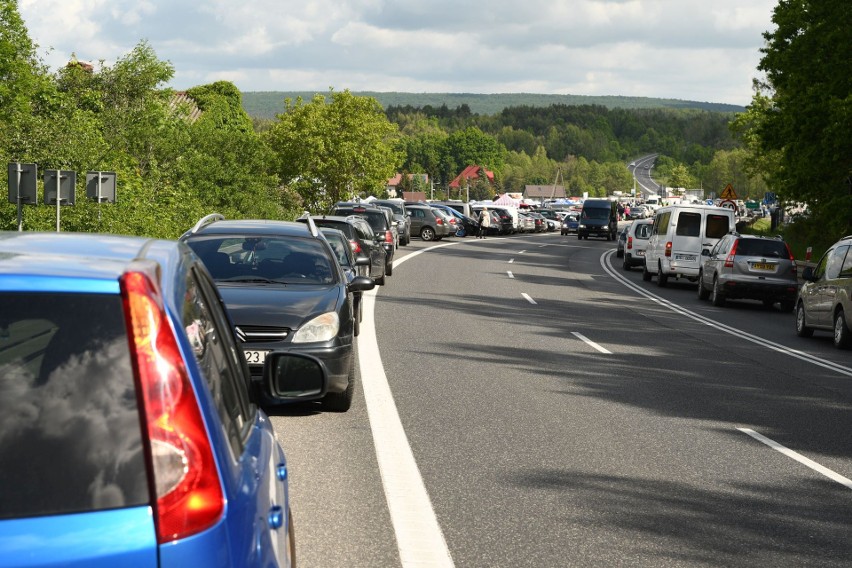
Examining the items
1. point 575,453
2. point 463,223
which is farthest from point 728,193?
point 575,453

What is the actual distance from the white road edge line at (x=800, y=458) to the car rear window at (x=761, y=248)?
16827mm

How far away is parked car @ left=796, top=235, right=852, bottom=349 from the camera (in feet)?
59.6

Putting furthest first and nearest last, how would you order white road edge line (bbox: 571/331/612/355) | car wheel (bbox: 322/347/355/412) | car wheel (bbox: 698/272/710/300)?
1. car wheel (bbox: 698/272/710/300)
2. white road edge line (bbox: 571/331/612/355)
3. car wheel (bbox: 322/347/355/412)

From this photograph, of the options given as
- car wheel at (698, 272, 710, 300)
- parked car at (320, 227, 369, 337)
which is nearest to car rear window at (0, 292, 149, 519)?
parked car at (320, 227, 369, 337)

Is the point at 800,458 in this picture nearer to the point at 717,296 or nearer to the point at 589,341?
the point at 589,341

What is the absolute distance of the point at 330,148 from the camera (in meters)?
79.3

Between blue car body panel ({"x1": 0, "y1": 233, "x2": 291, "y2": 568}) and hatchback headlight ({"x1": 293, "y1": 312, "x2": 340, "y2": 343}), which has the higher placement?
blue car body panel ({"x1": 0, "y1": 233, "x2": 291, "y2": 568})

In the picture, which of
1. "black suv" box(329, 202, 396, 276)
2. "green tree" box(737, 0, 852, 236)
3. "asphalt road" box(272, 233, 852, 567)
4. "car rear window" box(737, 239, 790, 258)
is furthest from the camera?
"green tree" box(737, 0, 852, 236)

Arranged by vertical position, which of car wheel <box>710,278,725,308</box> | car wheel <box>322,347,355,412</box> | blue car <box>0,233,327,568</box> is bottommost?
car wheel <box>710,278,725,308</box>

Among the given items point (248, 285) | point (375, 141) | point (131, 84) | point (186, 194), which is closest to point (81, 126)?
point (186, 194)

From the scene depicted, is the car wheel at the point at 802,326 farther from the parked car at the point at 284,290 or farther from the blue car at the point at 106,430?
the blue car at the point at 106,430

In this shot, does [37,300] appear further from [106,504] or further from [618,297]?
[618,297]

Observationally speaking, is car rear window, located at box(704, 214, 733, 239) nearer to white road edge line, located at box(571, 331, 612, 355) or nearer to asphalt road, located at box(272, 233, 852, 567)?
asphalt road, located at box(272, 233, 852, 567)

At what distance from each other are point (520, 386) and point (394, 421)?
2.63 m
